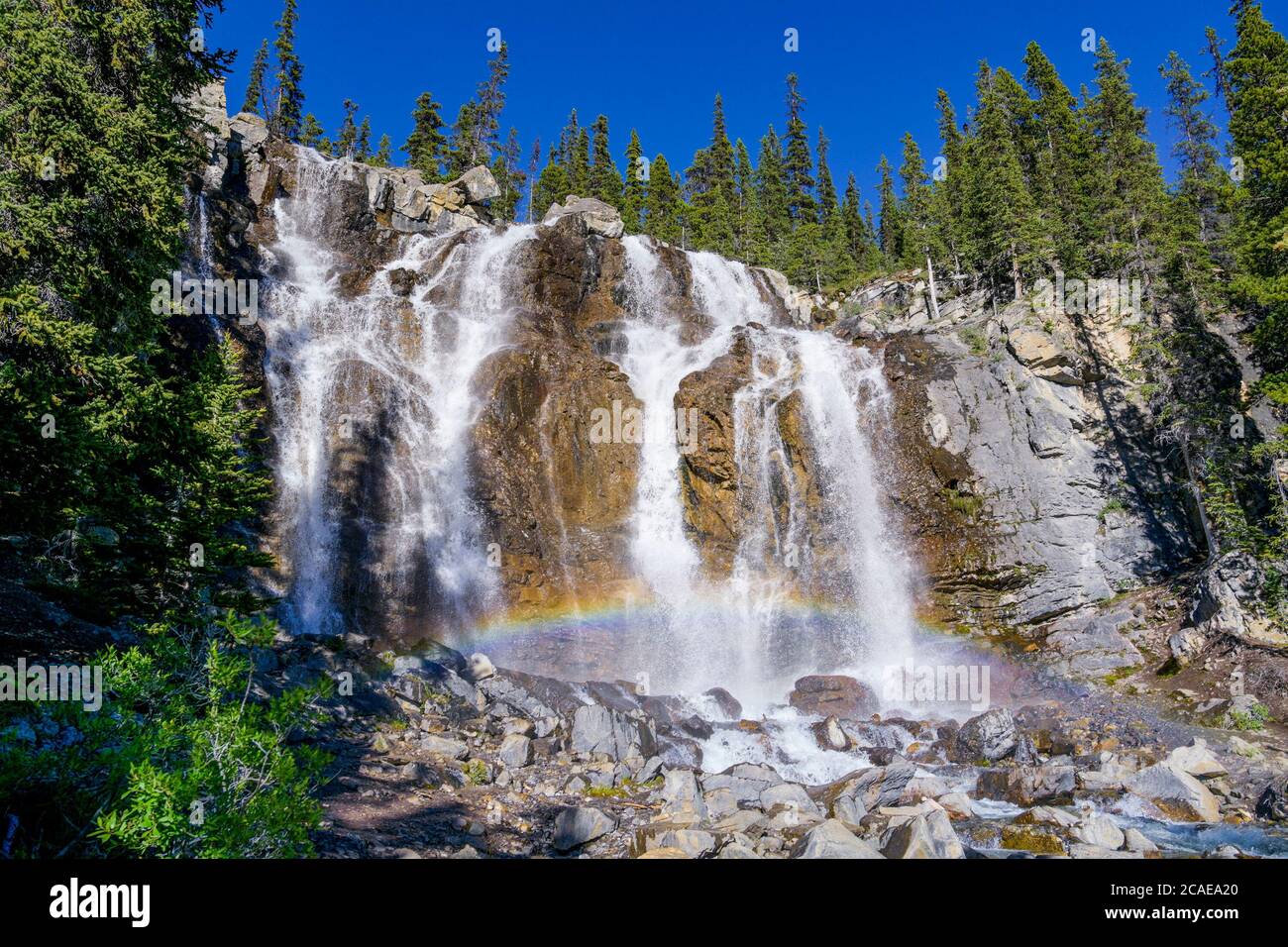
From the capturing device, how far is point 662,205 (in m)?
65.1

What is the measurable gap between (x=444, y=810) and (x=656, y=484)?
17331 mm

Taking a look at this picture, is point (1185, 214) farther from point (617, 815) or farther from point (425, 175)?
point (425, 175)

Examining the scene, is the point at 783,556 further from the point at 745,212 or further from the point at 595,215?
the point at 745,212

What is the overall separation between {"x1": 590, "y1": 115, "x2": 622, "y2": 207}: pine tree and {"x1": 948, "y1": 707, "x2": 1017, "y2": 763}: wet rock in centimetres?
5767

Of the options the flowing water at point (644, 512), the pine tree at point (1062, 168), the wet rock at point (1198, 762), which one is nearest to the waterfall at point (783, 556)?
the flowing water at point (644, 512)

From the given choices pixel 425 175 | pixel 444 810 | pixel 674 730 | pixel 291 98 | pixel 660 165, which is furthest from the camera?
pixel 660 165

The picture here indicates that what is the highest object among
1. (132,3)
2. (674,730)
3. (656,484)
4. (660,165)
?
(660,165)

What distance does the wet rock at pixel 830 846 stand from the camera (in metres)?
9.59

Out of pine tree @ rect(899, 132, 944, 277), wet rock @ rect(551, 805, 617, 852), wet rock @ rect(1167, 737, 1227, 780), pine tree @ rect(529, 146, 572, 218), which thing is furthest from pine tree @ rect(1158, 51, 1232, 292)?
pine tree @ rect(529, 146, 572, 218)

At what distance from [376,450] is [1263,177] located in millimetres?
31949

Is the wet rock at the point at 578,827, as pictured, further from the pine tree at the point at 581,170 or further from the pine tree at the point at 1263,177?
the pine tree at the point at 581,170
